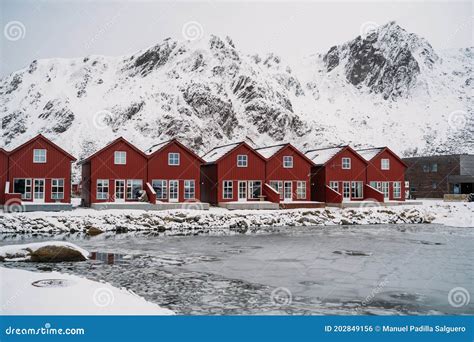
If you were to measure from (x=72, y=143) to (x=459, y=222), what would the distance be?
8503 centimetres

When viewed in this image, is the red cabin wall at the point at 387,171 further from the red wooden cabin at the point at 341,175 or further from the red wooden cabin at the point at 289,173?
the red wooden cabin at the point at 289,173

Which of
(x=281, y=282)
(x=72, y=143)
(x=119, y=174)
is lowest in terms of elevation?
(x=281, y=282)

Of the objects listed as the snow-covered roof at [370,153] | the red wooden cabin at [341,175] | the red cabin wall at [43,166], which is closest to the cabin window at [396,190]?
the snow-covered roof at [370,153]

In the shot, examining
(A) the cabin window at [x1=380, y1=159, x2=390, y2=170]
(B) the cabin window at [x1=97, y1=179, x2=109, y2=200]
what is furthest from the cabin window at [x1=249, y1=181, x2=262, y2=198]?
(A) the cabin window at [x1=380, y1=159, x2=390, y2=170]

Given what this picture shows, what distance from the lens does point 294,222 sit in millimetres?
37625

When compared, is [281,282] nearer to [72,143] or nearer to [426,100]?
[72,143]

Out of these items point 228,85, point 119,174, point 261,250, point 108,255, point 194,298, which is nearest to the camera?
point 194,298

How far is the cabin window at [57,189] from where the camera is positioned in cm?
3997

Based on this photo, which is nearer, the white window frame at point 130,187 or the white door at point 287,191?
the white window frame at point 130,187

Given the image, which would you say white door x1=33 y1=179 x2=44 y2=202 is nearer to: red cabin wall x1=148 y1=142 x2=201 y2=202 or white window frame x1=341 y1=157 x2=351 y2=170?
red cabin wall x1=148 y1=142 x2=201 y2=202

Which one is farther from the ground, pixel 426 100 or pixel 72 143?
pixel 426 100

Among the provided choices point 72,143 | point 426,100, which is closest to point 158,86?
point 72,143

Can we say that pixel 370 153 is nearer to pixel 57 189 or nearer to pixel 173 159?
pixel 173 159

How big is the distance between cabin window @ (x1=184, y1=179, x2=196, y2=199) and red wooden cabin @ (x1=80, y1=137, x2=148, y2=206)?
11.6ft
